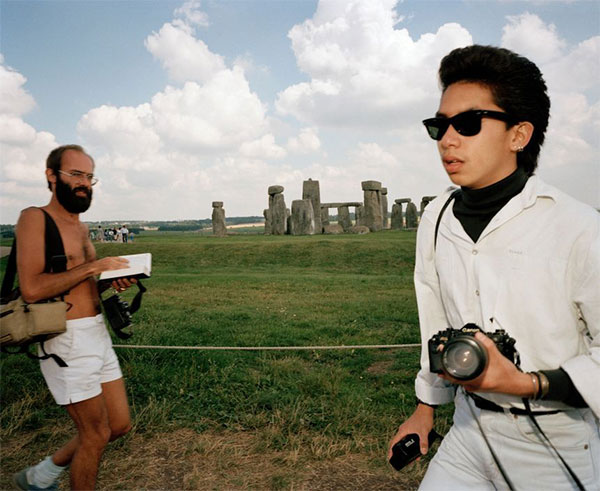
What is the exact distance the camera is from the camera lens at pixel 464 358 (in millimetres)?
1346

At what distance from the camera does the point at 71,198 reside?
3.39 meters

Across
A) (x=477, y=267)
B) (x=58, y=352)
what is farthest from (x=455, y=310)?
(x=58, y=352)

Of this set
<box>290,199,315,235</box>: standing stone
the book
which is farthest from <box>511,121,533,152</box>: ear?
<box>290,199,315,235</box>: standing stone

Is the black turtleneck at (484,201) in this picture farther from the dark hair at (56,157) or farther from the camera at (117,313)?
the dark hair at (56,157)

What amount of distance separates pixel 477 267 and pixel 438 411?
129 inches

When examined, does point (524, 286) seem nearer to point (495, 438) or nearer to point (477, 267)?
point (477, 267)

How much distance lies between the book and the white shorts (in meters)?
0.33

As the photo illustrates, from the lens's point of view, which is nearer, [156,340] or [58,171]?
[58,171]

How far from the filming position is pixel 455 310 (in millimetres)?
1812

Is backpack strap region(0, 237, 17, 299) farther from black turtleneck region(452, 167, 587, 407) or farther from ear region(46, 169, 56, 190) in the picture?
black turtleneck region(452, 167, 587, 407)

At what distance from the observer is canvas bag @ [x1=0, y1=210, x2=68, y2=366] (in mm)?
2961

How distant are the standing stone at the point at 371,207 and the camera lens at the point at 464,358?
3051 centimetres

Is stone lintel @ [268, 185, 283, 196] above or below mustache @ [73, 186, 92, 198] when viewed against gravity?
above

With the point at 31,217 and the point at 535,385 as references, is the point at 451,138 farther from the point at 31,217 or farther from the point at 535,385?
→ the point at 31,217
